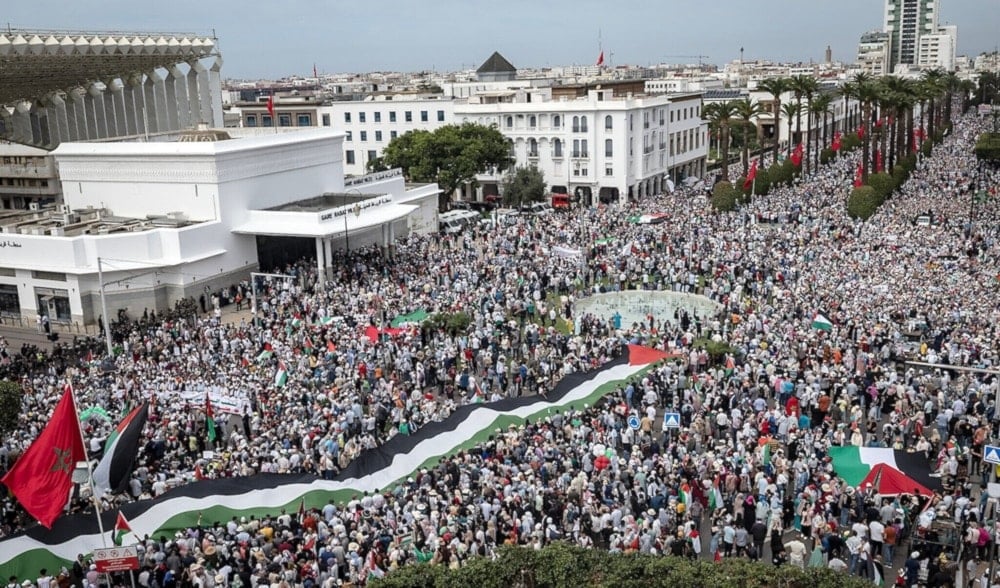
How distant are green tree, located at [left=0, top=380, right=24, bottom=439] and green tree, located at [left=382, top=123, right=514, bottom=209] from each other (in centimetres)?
4300

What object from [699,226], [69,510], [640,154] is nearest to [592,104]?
[640,154]

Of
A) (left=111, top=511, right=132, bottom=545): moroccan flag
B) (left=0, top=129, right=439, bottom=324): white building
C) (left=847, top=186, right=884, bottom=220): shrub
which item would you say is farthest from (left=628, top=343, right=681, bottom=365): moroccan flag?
(left=847, top=186, right=884, bottom=220): shrub

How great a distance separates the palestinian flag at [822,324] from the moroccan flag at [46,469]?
21.4 m

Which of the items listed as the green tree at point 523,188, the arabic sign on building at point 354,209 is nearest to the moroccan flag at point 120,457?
the arabic sign on building at point 354,209

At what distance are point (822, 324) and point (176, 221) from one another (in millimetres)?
29744

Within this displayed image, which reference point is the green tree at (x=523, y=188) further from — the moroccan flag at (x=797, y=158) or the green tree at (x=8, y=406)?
the green tree at (x=8, y=406)

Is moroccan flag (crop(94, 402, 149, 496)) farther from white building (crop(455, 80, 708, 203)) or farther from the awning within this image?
white building (crop(455, 80, 708, 203))

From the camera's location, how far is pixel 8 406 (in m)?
23.0

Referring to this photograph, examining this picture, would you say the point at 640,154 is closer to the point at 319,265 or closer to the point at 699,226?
the point at 699,226

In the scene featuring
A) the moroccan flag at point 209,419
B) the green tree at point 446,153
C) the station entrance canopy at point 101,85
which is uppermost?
the station entrance canopy at point 101,85

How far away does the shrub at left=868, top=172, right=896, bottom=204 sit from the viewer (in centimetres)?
5514

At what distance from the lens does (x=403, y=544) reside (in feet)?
58.2

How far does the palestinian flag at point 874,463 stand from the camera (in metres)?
19.0

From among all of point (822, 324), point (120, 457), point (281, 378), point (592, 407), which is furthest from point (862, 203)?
point (120, 457)
